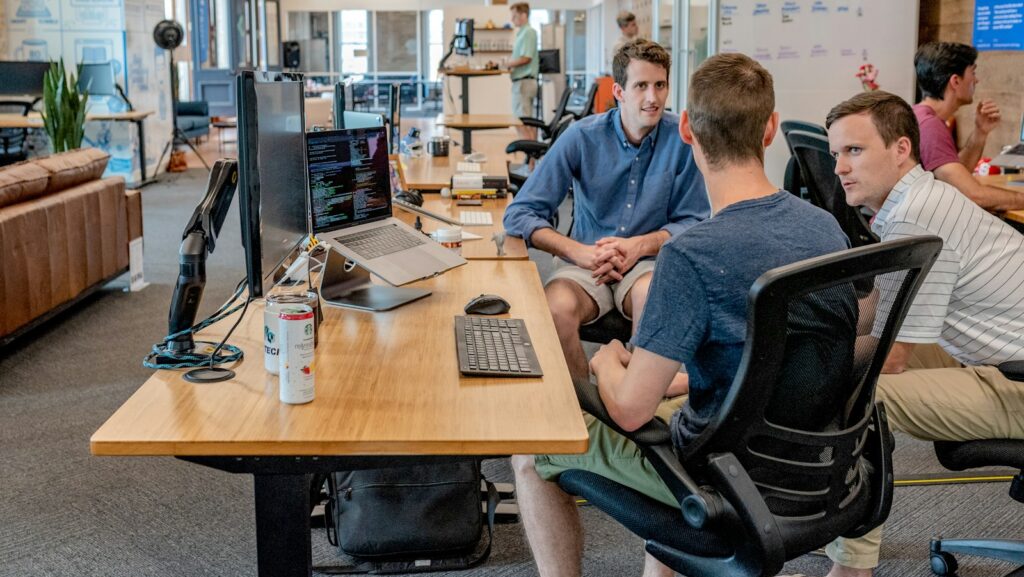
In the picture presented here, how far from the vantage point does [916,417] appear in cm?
215

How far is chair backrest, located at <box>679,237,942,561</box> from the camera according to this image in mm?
1516

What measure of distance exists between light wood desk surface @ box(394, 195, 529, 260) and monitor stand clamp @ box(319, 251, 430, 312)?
44cm

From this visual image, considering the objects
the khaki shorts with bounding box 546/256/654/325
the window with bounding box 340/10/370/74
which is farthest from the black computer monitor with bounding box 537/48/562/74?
the khaki shorts with bounding box 546/256/654/325

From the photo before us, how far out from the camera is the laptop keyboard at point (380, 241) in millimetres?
2375

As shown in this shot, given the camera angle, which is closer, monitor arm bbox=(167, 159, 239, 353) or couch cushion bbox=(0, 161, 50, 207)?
monitor arm bbox=(167, 159, 239, 353)

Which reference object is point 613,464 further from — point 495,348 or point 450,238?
point 450,238

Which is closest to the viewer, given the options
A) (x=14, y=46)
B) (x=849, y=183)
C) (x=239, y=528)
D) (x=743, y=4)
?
(x=849, y=183)

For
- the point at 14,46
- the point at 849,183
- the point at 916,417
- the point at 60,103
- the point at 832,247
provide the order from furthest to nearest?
the point at 14,46, the point at 60,103, the point at 849,183, the point at 916,417, the point at 832,247

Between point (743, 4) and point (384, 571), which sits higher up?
point (743, 4)

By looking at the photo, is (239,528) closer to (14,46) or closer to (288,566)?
(288,566)

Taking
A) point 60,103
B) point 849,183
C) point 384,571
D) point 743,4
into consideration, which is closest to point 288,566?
point 384,571

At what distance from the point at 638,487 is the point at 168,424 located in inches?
31.8

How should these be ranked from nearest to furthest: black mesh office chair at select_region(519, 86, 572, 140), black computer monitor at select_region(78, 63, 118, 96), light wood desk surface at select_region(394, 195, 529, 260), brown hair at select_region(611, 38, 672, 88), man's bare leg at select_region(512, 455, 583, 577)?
man's bare leg at select_region(512, 455, 583, 577)
light wood desk surface at select_region(394, 195, 529, 260)
brown hair at select_region(611, 38, 672, 88)
black mesh office chair at select_region(519, 86, 572, 140)
black computer monitor at select_region(78, 63, 118, 96)

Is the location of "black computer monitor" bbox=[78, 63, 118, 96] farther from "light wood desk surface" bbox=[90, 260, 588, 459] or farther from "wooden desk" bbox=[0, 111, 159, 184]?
"light wood desk surface" bbox=[90, 260, 588, 459]
